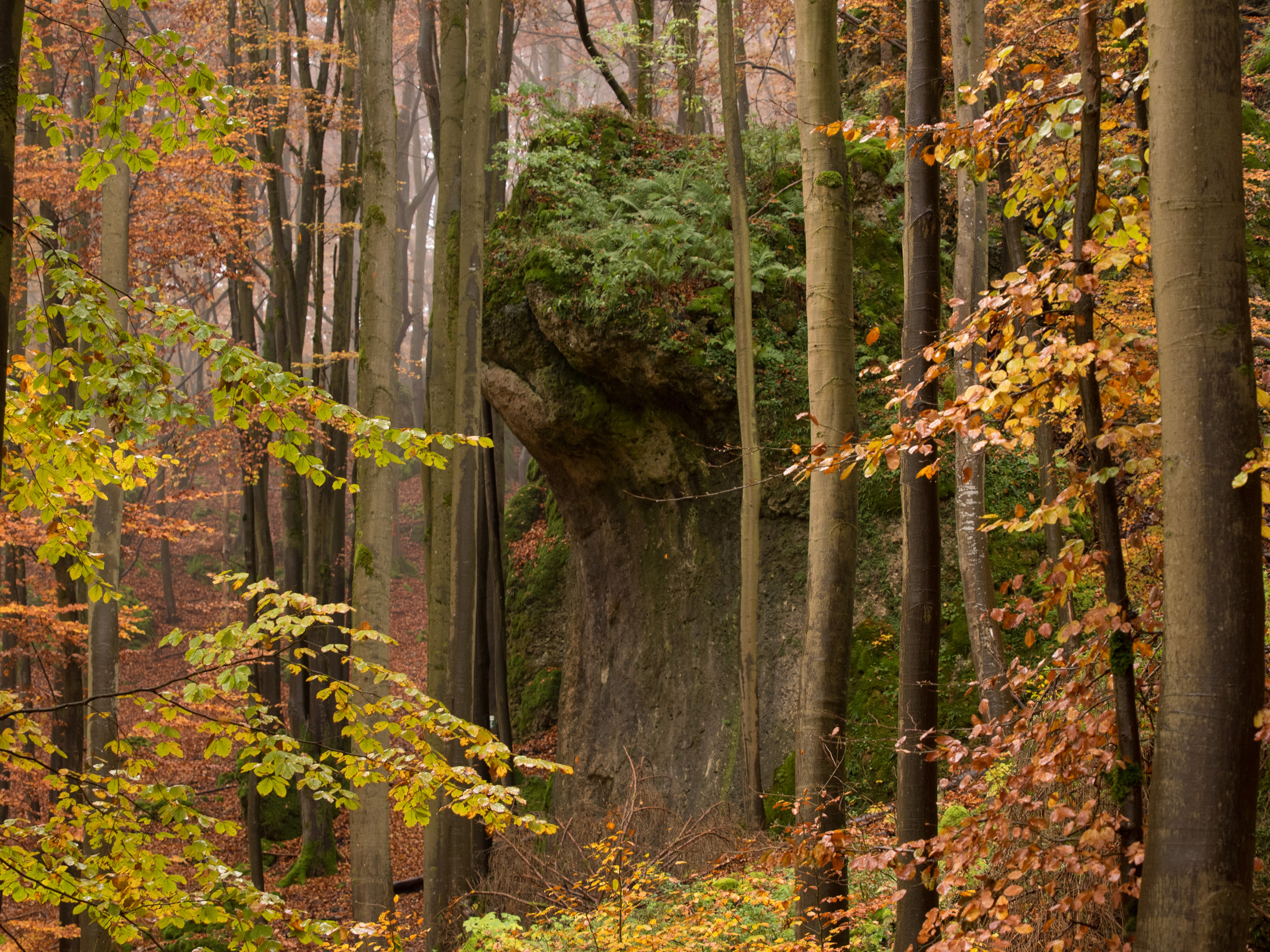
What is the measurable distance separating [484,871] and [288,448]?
24.7ft

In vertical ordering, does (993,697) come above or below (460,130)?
below

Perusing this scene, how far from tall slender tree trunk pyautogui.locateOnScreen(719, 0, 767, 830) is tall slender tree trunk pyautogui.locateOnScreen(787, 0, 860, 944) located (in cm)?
399

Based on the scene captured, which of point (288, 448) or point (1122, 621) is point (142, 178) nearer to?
point (288, 448)

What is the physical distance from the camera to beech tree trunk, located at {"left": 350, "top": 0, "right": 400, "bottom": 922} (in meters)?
7.77

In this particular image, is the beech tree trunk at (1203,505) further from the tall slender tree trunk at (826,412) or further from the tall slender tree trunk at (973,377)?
the tall slender tree trunk at (973,377)

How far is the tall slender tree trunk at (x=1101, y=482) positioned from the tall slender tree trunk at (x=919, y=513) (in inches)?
44.6

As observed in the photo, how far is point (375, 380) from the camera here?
8211 mm

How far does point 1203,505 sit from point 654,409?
10.4 meters

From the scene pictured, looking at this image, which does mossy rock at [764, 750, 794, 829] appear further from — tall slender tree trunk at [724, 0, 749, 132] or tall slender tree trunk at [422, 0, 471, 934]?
tall slender tree trunk at [724, 0, 749, 132]

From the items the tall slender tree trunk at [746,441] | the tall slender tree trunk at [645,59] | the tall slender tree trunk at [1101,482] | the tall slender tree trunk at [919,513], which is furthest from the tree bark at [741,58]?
the tall slender tree trunk at [1101,482]

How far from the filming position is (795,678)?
10.9 m

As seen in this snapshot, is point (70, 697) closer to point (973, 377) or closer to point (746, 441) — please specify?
point (746, 441)

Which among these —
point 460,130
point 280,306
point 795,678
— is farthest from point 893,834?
point 280,306

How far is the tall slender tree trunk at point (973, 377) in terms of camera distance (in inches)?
309
